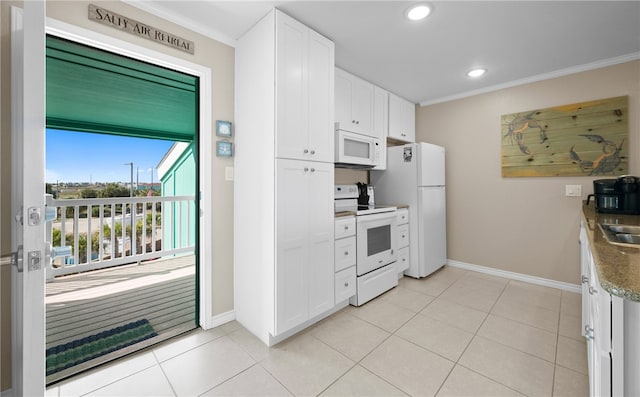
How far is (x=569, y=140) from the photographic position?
2859 mm

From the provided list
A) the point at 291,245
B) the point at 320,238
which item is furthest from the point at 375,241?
the point at 291,245

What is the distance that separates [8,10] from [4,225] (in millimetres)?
1171

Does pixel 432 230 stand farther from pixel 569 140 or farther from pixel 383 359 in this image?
pixel 383 359

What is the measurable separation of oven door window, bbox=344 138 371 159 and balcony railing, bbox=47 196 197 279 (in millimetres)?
2379

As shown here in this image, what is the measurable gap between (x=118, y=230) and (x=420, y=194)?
164 inches

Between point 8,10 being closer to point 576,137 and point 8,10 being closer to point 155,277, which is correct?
point 155,277

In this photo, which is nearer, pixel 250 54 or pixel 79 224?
pixel 250 54

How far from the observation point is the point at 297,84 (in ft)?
6.58

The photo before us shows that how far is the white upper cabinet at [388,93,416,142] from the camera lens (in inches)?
137

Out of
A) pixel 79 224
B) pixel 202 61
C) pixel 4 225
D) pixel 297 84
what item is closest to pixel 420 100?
pixel 297 84

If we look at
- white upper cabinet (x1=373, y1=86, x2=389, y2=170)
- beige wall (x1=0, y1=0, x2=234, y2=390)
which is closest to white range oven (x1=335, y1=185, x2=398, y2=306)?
white upper cabinet (x1=373, y1=86, x2=389, y2=170)

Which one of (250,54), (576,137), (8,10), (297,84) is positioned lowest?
(576,137)

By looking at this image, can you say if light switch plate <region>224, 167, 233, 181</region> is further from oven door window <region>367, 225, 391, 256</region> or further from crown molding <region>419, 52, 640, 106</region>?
crown molding <region>419, 52, 640, 106</region>

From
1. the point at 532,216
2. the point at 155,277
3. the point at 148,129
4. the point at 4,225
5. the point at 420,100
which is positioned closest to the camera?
the point at 4,225
